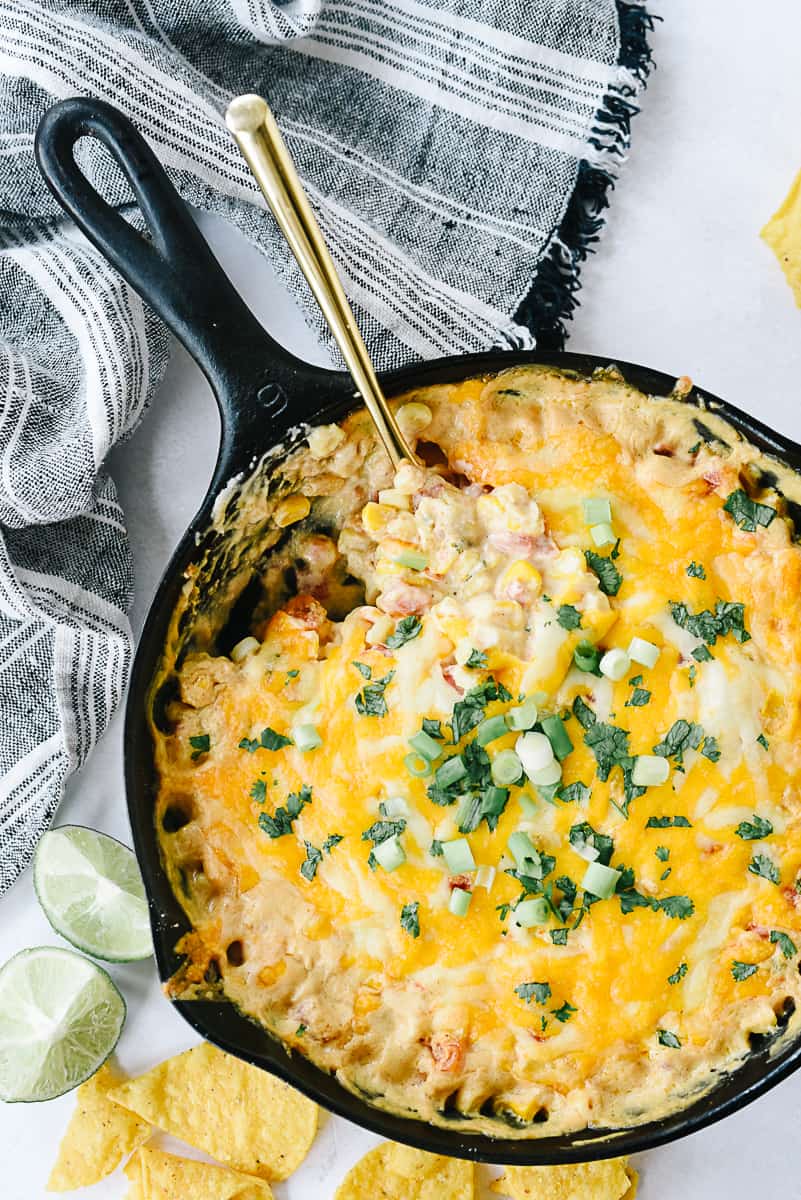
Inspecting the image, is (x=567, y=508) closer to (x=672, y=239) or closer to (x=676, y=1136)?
(x=672, y=239)

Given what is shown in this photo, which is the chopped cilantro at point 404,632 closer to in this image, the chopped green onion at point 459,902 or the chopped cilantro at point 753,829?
the chopped green onion at point 459,902

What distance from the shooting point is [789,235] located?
2.55m

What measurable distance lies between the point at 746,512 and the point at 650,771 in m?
0.49

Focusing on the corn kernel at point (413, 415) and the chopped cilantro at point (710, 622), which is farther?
the corn kernel at point (413, 415)

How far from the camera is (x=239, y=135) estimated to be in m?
1.78

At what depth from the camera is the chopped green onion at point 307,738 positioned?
2143mm

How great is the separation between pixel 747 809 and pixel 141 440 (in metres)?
1.52

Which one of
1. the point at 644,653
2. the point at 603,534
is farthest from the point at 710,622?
the point at 603,534

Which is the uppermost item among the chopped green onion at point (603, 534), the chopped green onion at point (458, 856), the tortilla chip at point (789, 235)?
the tortilla chip at point (789, 235)

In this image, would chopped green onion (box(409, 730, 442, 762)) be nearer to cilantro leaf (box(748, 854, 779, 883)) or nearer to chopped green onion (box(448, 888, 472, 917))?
chopped green onion (box(448, 888, 472, 917))

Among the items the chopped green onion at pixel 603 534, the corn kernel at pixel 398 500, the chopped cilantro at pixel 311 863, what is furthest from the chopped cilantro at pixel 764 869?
the corn kernel at pixel 398 500

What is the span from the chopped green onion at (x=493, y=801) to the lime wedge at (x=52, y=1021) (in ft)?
3.31

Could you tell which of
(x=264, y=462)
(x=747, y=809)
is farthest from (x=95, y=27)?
(x=747, y=809)

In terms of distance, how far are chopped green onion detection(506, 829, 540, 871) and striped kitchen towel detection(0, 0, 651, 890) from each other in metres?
0.99
